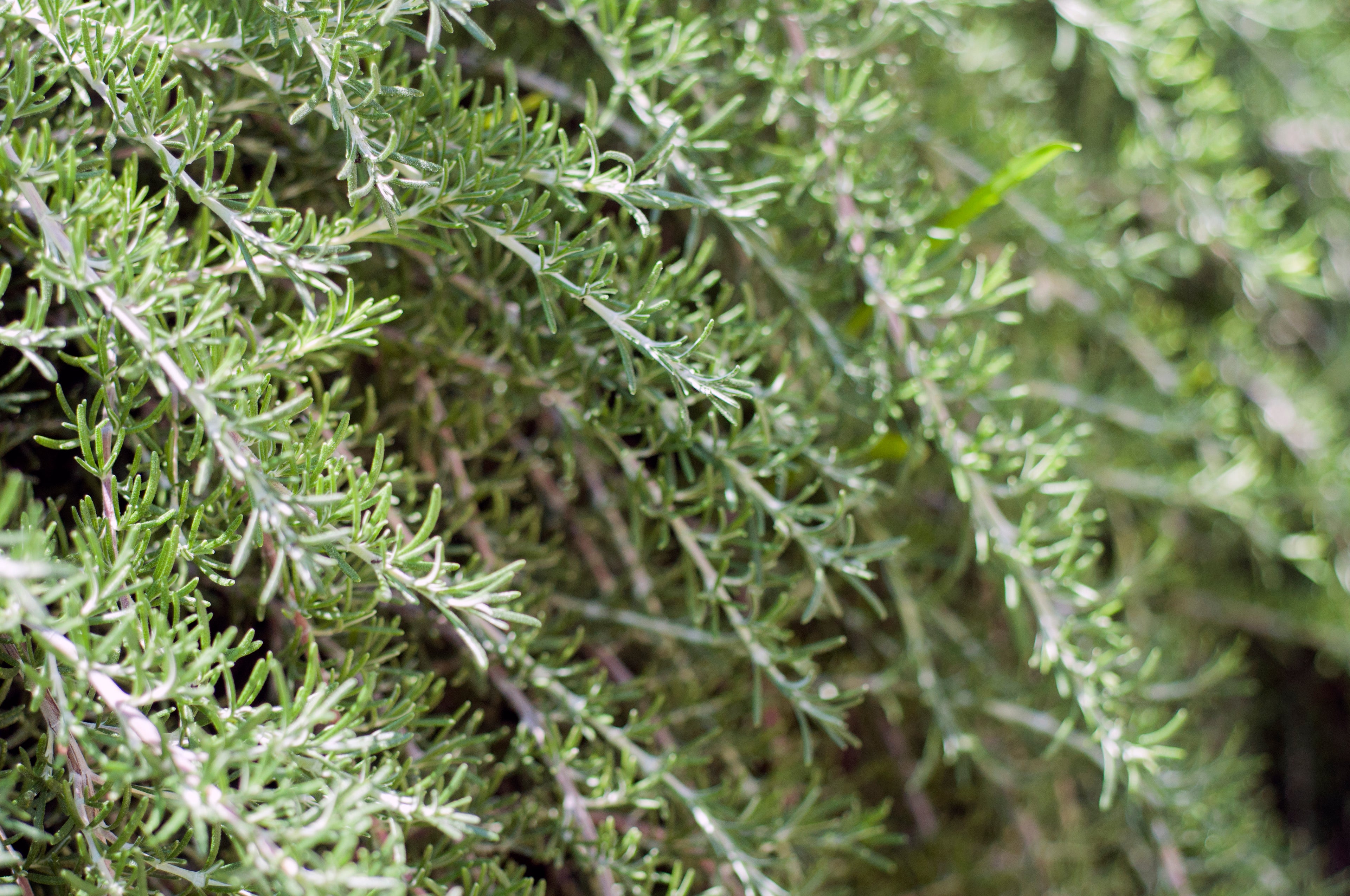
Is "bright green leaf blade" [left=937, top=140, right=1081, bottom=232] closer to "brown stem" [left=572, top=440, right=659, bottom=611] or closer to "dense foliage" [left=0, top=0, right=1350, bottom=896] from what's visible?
"dense foliage" [left=0, top=0, right=1350, bottom=896]

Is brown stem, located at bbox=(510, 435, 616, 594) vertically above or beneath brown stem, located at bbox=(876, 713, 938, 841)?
above

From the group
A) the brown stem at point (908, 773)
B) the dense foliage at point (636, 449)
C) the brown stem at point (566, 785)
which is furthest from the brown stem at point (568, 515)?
the brown stem at point (908, 773)

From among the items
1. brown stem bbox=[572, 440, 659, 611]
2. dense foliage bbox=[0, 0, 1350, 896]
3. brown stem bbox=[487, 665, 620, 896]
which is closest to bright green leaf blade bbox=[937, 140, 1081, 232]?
dense foliage bbox=[0, 0, 1350, 896]

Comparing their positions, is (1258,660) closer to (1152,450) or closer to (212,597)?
(1152,450)

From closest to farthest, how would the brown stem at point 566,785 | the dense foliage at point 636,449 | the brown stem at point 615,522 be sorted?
the dense foliage at point 636,449
the brown stem at point 566,785
the brown stem at point 615,522

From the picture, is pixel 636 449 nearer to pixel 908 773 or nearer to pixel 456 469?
pixel 456 469

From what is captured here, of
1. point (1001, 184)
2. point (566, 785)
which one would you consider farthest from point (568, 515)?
point (1001, 184)

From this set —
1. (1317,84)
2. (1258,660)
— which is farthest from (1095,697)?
(1317,84)

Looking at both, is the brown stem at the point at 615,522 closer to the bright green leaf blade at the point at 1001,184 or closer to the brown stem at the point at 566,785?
the brown stem at the point at 566,785
